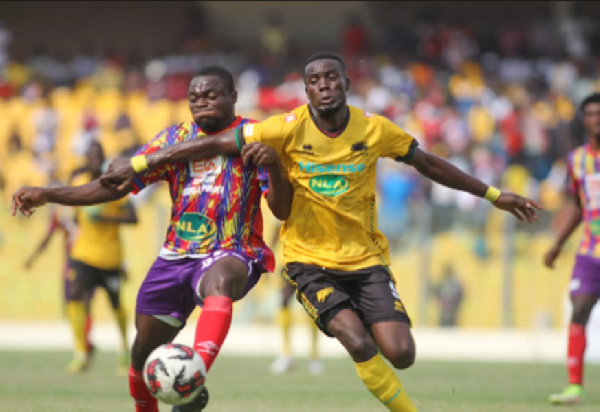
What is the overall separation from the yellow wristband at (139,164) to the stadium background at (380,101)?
10.0 meters

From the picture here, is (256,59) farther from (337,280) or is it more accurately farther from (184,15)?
(337,280)

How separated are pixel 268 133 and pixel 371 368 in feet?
5.43

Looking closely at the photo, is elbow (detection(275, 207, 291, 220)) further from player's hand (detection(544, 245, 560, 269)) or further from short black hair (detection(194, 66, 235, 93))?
player's hand (detection(544, 245, 560, 269))

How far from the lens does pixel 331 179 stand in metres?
6.39

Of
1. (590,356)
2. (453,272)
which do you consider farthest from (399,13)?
(590,356)

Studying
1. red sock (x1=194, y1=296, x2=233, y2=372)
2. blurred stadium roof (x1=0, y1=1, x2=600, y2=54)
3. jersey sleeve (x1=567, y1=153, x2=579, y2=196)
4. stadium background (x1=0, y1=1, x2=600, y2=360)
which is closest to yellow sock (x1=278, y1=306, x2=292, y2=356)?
stadium background (x1=0, y1=1, x2=600, y2=360)

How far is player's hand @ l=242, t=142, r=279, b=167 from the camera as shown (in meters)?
5.93

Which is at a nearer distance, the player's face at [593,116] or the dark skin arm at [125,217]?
the player's face at [593,116]

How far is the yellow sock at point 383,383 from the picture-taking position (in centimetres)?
595

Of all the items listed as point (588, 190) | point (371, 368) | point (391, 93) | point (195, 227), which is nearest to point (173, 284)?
point (195, 227)

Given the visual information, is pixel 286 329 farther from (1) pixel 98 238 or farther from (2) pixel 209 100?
(2) pixel 209 100

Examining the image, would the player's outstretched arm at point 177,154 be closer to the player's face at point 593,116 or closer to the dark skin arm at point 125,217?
the player's face at point 593,116

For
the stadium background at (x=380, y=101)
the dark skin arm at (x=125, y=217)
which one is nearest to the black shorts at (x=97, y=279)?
the dark skin arm at (x=125, y=217)

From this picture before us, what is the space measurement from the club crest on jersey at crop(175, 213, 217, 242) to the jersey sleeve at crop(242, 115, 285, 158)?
586mm
